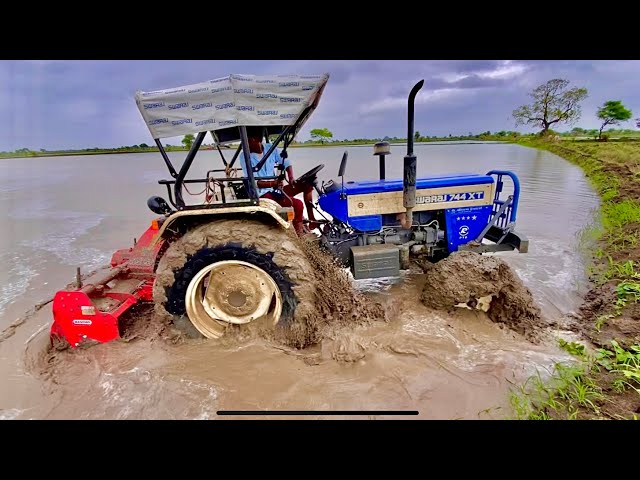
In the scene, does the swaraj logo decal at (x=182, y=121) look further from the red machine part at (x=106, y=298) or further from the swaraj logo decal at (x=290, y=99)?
the red machine part at (x=106, y=298)

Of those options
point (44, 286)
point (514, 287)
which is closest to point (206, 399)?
point (514, 287)

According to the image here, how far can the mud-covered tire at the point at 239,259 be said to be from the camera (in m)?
2.61

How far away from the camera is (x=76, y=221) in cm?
735

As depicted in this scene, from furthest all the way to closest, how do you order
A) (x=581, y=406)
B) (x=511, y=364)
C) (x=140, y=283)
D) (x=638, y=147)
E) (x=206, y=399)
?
1. (x=638, y=147)
2. (x=140, y=283)
3. (x=511, y=364)
4. (x=206, y=399)
5. (x=581, y=406)

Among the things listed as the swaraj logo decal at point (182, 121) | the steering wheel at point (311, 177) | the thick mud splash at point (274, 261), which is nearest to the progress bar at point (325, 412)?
the thick mud splash at point (274, 261)

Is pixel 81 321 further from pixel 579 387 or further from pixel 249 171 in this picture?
pixel 579 387

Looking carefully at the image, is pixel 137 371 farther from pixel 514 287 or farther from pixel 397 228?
pixel 514 287

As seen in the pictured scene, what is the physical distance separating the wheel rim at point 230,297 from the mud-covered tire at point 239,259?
0.21ft

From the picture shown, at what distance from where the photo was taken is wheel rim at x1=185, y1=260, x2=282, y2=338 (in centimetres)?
271

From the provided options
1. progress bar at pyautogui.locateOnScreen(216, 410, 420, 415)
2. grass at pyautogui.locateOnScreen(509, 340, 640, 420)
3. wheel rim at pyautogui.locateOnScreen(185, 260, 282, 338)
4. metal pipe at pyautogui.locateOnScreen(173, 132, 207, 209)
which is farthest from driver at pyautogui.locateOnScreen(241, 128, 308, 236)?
grass at pyautogui.locateOnScreen(509, 340, 640, 420)

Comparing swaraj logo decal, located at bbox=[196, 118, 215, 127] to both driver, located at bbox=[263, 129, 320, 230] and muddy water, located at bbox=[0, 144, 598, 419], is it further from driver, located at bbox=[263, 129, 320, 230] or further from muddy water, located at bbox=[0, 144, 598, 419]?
muddy water, located at bbox=[0, 144, 598, 419]

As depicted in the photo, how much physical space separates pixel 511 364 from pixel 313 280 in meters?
1.60

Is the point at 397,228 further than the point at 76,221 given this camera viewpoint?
No

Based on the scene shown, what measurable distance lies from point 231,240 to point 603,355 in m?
2.94
